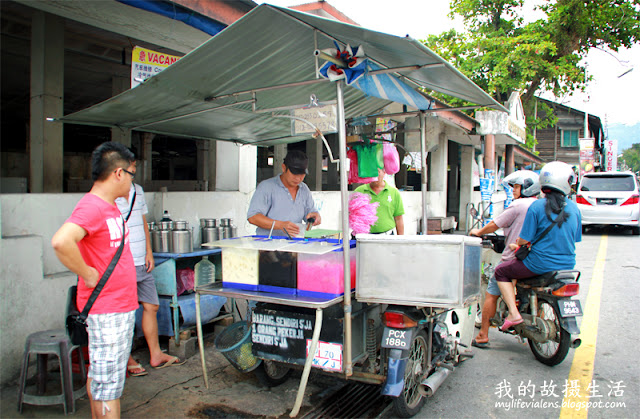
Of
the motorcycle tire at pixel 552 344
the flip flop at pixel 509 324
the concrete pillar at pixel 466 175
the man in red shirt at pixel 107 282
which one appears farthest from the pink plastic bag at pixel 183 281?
the concrete pillar at pixel 466 175

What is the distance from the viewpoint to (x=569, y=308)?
3766 mm

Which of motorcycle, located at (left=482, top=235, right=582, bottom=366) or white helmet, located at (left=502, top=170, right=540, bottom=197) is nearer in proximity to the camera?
motorcycle, located at (left=482, top=235, right=582, bottom=366)

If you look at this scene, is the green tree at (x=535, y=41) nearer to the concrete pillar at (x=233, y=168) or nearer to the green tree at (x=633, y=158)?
the concrete pillar at (x=233, y=168)

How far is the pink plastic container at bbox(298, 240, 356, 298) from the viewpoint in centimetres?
283

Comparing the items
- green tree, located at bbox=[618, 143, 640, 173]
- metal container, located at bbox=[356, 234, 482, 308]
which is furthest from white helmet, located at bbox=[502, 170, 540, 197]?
green tree, located at bbox=[618, 143, 640, 173]

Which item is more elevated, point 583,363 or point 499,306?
point 499,306

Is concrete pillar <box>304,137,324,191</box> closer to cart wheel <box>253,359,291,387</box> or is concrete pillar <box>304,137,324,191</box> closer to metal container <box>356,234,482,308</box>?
cart wheel <box>253,359,291,387</box>

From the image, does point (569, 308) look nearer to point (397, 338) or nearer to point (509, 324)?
point (509, 324)

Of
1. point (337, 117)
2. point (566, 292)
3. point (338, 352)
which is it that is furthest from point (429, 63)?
point (566, 292)

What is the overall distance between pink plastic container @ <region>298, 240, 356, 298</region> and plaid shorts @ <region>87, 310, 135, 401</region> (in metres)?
1.11

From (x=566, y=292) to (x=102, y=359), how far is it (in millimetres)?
3579

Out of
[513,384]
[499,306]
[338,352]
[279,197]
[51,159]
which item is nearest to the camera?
[338,352]

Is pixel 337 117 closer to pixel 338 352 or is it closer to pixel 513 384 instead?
pixel 338 352

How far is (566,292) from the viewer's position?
3.83 metres
